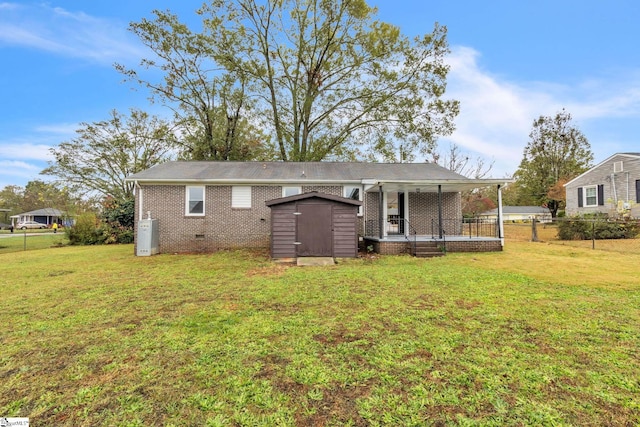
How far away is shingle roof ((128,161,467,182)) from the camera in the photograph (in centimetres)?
1237

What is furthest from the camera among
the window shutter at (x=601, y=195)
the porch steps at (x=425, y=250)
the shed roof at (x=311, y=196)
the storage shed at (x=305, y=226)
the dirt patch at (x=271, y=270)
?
the window shutter at (x=601, y=195)

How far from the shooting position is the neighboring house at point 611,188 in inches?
704

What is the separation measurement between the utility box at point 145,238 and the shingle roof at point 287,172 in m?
1.82

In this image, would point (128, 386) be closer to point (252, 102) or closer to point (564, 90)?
point (252, 102)

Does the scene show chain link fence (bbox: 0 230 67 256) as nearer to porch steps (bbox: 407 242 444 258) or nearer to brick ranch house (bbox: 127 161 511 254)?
brick ranch house (bbox: 127 161 511 254)

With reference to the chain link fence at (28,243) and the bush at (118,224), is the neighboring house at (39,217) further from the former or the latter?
the bush at (118,224)

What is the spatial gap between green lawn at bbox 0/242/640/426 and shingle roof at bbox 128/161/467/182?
6696 mm

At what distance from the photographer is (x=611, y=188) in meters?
19.5

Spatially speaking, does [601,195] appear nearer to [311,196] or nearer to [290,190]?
[290,190]

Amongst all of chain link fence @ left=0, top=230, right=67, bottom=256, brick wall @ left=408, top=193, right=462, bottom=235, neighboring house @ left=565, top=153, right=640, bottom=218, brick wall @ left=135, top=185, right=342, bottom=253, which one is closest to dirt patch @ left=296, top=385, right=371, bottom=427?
brick wall @ left=135, top=185, right=342, bottom=253

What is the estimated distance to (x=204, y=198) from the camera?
12.3 meters

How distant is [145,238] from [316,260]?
6.86 m

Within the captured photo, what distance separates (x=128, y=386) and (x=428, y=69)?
23402 millimetres

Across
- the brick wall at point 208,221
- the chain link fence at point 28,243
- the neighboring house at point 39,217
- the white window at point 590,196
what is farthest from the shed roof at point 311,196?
the neighboring house at point 39,217
